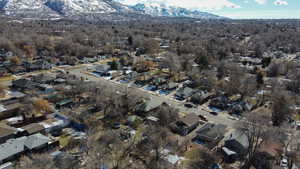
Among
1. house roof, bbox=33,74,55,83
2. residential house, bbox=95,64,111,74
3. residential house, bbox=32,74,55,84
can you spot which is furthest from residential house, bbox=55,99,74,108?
residential house, bbox=95,64,111,74

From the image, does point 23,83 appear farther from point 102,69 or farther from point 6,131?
point 102,69

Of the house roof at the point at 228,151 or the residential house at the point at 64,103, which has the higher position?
the residential house at the point at 64,103

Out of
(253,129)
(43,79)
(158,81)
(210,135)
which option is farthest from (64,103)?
(253,129)

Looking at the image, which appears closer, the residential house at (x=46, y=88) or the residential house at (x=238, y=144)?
the residential house at (x=238, y=144)

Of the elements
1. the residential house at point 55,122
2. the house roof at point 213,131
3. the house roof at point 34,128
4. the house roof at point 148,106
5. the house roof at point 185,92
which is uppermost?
the house roof at point 185,92

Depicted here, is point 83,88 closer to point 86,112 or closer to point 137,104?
point 86,112

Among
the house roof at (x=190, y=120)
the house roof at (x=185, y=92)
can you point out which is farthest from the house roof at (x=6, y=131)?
the house roof at (x=185, y=92)

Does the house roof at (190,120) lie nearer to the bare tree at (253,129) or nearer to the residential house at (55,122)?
the bare tree at (253,129)
